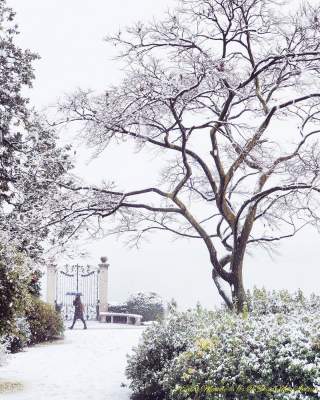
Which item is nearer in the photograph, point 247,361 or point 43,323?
point 247,361

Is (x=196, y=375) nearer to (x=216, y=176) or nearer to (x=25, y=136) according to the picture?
(x=216, y=176)

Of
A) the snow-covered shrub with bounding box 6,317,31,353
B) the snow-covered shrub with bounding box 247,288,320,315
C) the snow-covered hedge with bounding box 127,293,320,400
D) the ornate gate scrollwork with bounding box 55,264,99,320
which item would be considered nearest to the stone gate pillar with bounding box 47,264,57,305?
the ornate gate scrollwork with bounding box 55,264,99,320

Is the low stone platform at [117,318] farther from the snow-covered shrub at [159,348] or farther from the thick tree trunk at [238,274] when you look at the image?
the snow-covered shrub at [159,348]

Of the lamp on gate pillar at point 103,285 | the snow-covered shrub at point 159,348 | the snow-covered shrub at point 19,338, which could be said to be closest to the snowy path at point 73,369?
the snow-covered shrub at point 19,338

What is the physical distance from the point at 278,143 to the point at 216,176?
10.4 ft

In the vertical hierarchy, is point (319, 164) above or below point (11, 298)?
above

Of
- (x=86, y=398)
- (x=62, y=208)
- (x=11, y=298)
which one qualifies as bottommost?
(x=86, y=398)

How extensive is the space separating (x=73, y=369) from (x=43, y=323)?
Result: 6.21m

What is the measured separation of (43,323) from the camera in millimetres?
17141

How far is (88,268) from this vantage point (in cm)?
2644

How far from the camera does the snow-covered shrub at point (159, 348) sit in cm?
748

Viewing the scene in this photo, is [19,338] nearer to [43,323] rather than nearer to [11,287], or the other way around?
[43,323]

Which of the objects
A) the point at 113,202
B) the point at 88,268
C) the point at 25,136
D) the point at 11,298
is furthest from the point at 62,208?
the point at 88,268

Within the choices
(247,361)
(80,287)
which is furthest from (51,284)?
(247,361)
